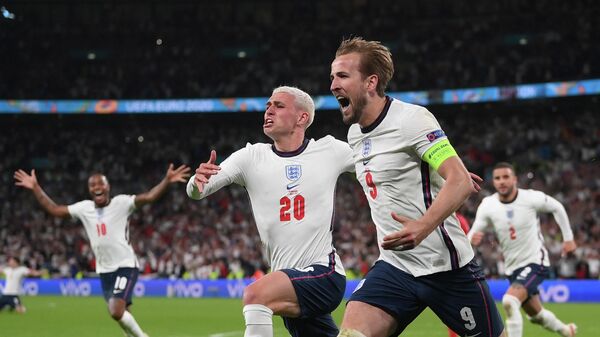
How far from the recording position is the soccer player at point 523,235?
11156 mm

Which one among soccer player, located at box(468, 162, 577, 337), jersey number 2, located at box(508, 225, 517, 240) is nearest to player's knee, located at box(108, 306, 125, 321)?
soccer player, located at box(468, 162, 577, 337)

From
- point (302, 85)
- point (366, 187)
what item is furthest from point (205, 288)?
point (366, 187)

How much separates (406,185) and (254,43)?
39.8 metres

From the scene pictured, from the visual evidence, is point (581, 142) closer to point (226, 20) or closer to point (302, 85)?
point (302, 85)

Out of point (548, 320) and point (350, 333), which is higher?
point (350, 333)

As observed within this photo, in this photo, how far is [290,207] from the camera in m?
6.47

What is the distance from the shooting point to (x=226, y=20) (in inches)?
1809

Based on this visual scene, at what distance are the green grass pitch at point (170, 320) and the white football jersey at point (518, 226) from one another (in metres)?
2.71

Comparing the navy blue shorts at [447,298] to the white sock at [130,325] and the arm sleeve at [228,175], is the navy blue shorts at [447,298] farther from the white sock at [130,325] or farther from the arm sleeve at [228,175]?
the white sock at [130,325]

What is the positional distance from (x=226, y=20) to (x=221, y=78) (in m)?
5.09

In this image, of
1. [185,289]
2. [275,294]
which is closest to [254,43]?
[185,289]

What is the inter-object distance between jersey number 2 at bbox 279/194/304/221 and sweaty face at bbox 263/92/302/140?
1.71ft

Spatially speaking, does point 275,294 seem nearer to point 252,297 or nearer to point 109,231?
point 252,297

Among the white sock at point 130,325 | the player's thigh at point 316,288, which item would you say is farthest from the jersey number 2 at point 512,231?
the player's thigh at point 316,288
